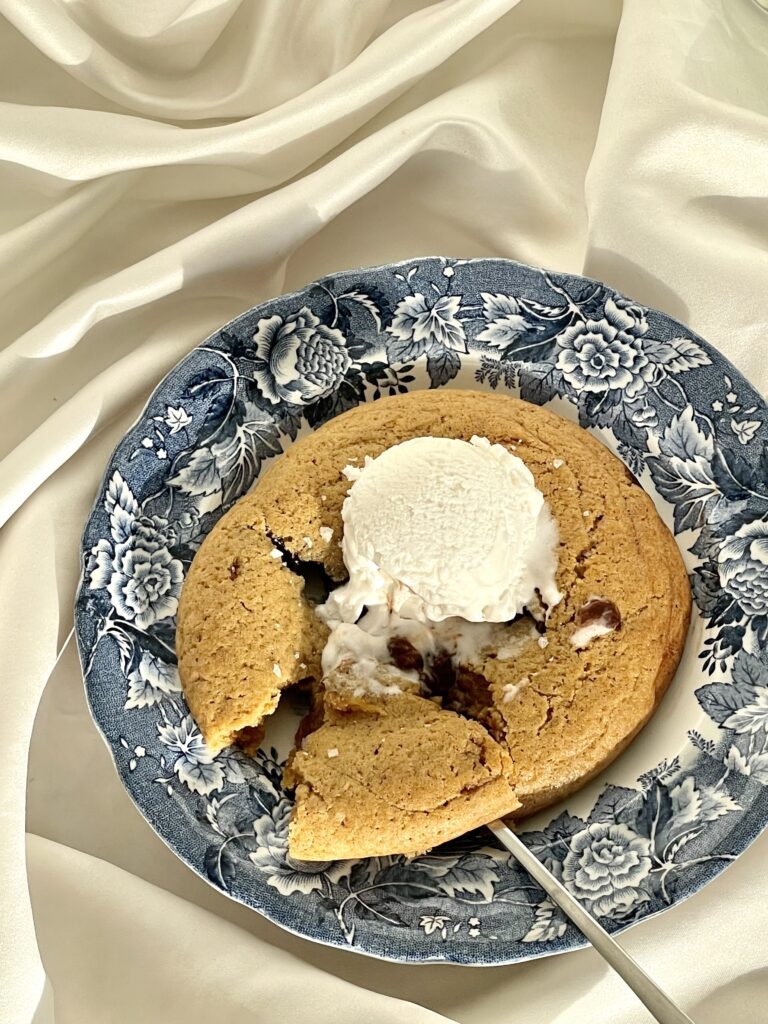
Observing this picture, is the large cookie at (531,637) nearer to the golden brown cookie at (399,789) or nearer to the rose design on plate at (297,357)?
the golden brown cookie at (399,789)

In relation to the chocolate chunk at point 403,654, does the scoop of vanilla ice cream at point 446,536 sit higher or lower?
higher

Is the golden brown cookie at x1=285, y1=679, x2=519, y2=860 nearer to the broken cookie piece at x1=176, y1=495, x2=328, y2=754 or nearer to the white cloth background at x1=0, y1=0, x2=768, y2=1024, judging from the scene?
the broken cookie piece at x1=176, y1=495, x2=328, y2=754

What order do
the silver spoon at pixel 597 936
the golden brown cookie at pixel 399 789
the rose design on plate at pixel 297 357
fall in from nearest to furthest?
the silver spoon at pixel 597 936 → the golden brown cookie at pixel 399 789 → the rose design on plate at pixel 297 357

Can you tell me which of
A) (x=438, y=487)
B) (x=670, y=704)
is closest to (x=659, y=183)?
(x=438, y=487)

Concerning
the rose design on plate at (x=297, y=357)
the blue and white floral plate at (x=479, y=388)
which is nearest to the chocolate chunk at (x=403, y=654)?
the blue and white floral plate at (x=479, y=388)

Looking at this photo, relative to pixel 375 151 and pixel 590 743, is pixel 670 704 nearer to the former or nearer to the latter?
pixel 590 743

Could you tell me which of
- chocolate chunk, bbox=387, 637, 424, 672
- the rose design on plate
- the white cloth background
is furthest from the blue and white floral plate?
chocolate chunk, bbox=387, 637, 424, 672

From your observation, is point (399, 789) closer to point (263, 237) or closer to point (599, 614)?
point (599, 614)
